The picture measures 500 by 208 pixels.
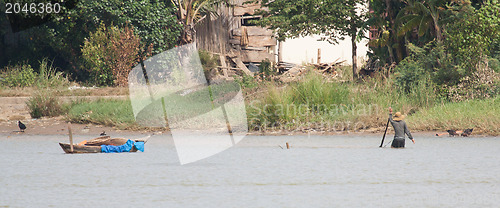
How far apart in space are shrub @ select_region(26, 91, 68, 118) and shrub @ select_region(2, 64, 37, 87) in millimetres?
4103

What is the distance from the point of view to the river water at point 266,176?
708 centimetres

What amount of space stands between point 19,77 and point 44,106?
4.90m

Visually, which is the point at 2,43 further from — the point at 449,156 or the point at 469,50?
the point at 449,156

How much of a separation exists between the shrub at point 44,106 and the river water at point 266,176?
4.17 metres

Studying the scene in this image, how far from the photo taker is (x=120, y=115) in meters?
16.0

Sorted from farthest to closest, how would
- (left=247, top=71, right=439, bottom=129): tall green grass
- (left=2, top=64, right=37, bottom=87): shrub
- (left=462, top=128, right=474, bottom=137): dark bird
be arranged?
(left=2, top=64, right=37, bottom=87): shrub < (left=247, top=71, right=439, bottom=129): tall green grass < (left=462, top=128, right=474, bottom=137): dark bird

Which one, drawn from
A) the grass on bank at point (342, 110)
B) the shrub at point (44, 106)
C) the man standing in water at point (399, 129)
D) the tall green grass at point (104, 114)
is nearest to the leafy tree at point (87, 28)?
the shrub at point (44, 106)

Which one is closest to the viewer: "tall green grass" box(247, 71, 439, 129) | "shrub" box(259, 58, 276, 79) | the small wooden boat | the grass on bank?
the small wooden boat

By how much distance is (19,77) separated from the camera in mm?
21375

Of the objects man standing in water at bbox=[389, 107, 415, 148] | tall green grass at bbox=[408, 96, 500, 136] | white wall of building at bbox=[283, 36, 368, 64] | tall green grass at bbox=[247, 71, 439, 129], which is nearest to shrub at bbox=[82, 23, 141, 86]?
tall green grass at bbox=[247, 71, 439, 129]

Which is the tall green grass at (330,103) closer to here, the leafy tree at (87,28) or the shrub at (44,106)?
the shrub at (44,106)

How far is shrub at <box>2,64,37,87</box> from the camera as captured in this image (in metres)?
21.3

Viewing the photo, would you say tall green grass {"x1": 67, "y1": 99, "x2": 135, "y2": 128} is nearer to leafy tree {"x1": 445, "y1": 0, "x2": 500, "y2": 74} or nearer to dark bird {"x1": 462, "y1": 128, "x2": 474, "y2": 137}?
dark bird {"x1": 462, "y1": 128, "x2": 474, "y2": 137}

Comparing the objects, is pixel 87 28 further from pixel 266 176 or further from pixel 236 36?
pixel 266 176
